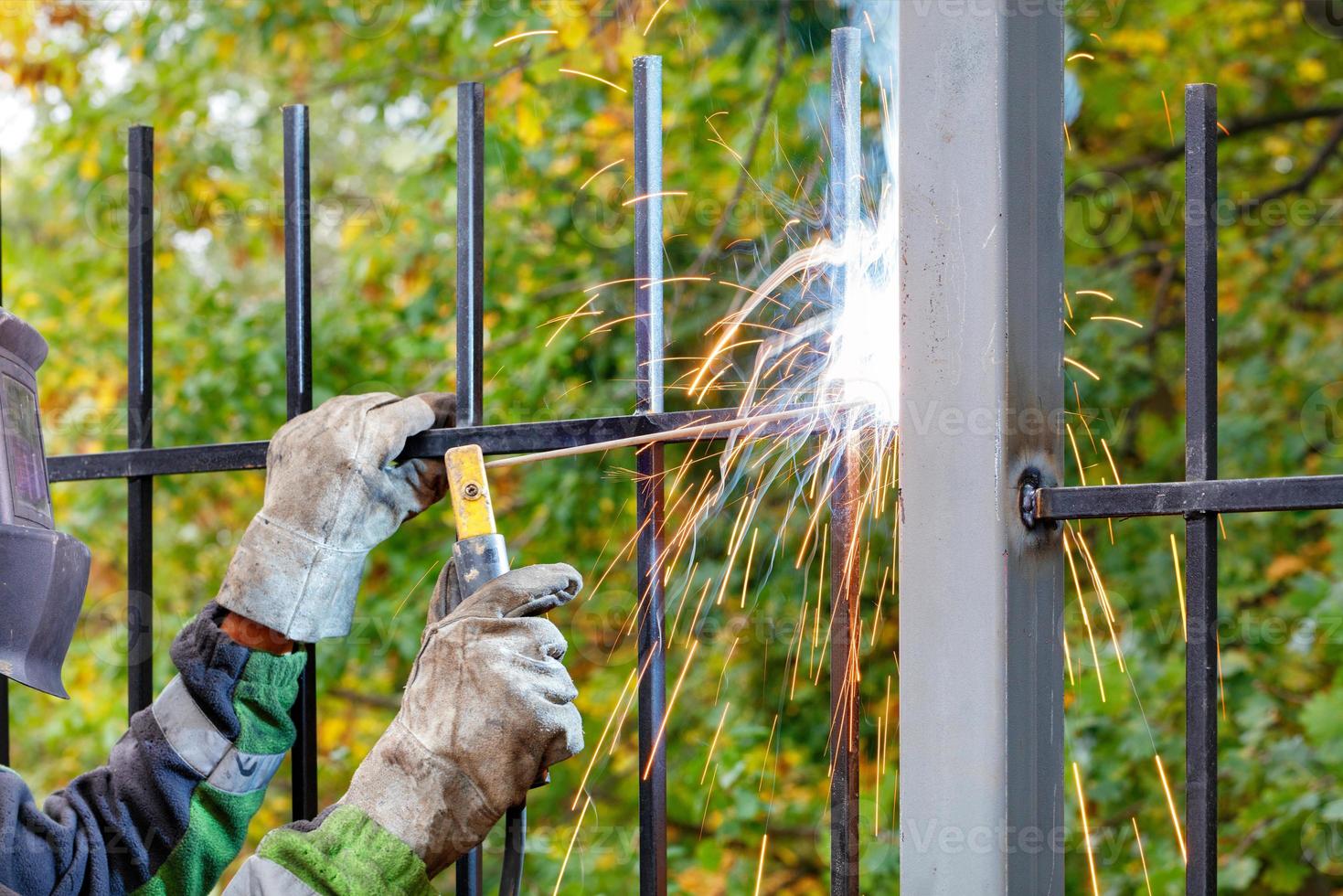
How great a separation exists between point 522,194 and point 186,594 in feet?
8.31

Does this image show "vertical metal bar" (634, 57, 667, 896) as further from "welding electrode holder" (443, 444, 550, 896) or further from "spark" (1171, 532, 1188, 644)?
"spark" (1171, 532, 1188, 644)

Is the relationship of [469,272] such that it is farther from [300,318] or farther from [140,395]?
[140,395]

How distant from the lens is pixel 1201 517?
1098mm

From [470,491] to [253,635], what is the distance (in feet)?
1.66

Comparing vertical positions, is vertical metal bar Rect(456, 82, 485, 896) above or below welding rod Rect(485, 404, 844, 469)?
above

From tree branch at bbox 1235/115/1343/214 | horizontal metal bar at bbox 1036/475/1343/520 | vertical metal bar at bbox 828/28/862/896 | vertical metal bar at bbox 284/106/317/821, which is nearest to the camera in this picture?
horizontal metal bar at bbox 1036/475/1343/520

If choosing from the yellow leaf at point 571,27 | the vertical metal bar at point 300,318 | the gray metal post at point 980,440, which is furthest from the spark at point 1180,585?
the yellow leaf at point 571,27

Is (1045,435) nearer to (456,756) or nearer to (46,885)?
(456,756)

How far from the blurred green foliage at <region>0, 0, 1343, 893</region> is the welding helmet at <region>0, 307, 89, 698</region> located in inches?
65.0

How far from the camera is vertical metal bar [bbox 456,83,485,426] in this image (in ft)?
5.12

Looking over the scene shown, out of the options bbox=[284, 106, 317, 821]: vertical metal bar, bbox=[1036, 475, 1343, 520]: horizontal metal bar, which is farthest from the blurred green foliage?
bbox=[1036, 475, 1343, 520]: horizontal metal bar

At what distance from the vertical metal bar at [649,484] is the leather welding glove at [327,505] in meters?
0.35

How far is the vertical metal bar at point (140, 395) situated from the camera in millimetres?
1775

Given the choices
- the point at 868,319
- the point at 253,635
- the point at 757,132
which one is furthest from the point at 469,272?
the point at 757,132
